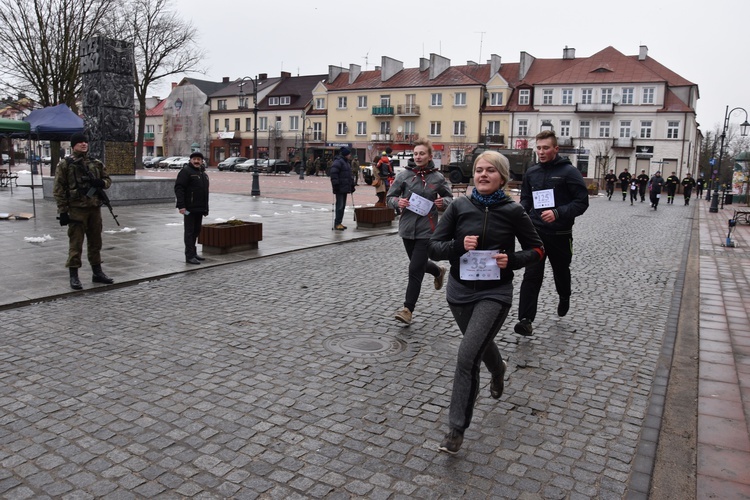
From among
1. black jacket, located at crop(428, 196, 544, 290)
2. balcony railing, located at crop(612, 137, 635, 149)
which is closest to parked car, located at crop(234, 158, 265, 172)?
balcony railing, located at crop(612, 137, 635, 149)

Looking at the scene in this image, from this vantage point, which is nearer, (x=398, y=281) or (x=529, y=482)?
(x=529, y=482)

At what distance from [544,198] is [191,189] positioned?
5.76m

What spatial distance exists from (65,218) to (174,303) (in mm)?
1727

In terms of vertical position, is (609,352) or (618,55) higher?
(618,55)

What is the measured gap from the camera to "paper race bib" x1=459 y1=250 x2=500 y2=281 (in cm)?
362

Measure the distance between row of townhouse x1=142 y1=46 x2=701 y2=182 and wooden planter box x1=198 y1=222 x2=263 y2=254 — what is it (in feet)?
148

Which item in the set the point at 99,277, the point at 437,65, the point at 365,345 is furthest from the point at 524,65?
the point at 365,345

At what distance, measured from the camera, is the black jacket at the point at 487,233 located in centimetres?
363

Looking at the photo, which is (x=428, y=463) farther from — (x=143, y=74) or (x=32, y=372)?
(x=143, y=74)

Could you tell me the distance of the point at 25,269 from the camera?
28.9ft

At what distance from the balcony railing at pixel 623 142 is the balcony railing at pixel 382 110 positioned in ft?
76.2

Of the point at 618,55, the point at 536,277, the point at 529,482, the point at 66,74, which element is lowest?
the point at 529,482

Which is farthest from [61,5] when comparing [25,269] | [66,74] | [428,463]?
[428,463]

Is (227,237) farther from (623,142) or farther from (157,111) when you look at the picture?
(157,111)
